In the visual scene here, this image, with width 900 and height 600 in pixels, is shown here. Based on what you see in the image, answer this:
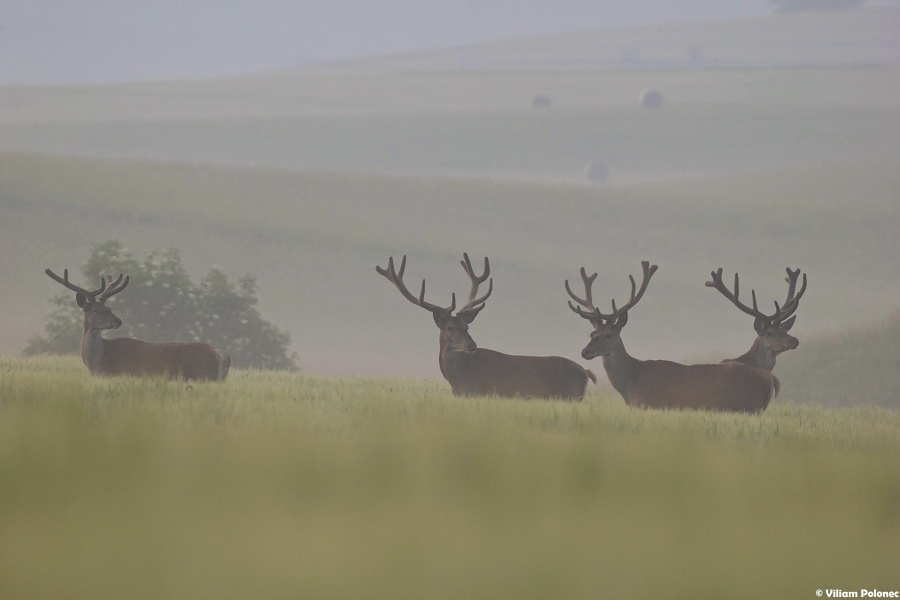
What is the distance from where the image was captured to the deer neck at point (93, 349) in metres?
14.4

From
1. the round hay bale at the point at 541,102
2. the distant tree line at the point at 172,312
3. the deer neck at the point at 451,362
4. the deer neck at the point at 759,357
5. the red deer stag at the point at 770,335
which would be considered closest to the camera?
the red deer stag at the point at 770,335

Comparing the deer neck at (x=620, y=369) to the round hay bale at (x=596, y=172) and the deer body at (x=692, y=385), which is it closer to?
the deer body at (x=692, y=385)

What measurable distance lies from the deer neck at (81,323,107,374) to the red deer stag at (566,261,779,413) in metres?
5.22

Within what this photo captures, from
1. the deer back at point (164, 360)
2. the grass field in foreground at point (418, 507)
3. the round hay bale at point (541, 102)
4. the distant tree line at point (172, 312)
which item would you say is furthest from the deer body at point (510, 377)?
the round hay bale at point (541, 102)

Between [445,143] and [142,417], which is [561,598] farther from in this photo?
[445,143]

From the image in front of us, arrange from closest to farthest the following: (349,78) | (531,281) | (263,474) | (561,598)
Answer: (561,598), (263,474), (531,281), (349,78)

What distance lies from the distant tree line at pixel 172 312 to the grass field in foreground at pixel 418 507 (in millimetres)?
17424

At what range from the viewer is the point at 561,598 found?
613 centimetres

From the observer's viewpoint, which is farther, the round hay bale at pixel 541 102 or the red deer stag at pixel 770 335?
the round hay bale at pixel 541 102

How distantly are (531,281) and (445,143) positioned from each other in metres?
69.8

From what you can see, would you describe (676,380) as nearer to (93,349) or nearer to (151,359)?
(151,359)

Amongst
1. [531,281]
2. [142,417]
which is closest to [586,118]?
[531,281]

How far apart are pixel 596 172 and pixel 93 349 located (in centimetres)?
10628

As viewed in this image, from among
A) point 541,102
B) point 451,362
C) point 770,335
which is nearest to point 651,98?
point 541,102
